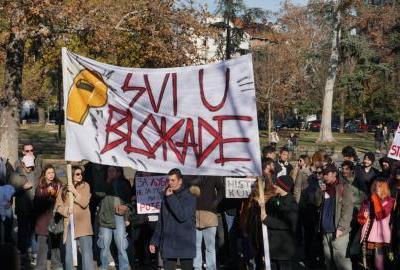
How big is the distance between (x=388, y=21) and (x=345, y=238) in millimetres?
38654

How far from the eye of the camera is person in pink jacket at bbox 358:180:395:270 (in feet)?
27.7

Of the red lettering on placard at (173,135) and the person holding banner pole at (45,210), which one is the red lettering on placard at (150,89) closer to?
the red lettering on placard at (173,135)

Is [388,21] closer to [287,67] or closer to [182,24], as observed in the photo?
[287,67]

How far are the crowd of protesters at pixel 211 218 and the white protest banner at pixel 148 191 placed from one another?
4.7 inches

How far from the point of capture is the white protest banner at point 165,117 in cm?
743

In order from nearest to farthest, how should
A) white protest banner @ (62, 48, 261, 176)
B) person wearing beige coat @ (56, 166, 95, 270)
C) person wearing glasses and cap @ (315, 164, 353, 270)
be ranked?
white protest banner @ (62, 48, 261, 176) < person wearing glasses and cap @ (315, 164, 353, 270) < person wearing beige coat @ (56, 166, 95, 270)

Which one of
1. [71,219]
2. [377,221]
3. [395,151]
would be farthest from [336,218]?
[71,219]

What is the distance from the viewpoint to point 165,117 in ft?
26.0

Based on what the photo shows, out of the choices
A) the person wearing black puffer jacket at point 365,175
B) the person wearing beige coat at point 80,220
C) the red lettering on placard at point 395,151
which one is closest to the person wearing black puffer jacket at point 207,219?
the person wearing beige coat at point 80,220

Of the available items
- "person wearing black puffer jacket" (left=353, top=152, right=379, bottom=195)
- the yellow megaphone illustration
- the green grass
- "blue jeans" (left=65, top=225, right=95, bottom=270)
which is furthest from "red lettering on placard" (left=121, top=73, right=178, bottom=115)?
the green grass

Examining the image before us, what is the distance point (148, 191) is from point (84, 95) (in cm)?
199

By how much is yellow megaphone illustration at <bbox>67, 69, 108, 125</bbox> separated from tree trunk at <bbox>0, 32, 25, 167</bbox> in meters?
13.0

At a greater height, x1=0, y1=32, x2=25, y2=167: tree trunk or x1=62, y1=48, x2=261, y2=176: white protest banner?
x1=0, y1=32, x2=25, y2=167: tree trunk

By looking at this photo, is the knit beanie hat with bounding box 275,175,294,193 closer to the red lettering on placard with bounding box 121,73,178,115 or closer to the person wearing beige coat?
the red lettering on placard with bounding box 121,73,178,115
